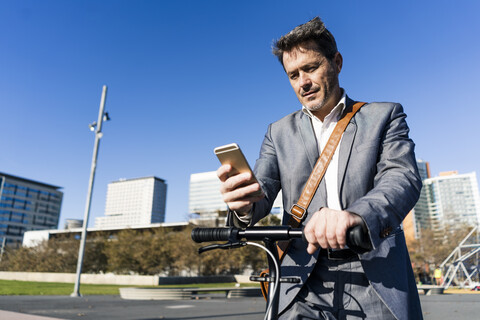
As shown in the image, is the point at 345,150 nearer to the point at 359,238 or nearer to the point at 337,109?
the point at 337,109

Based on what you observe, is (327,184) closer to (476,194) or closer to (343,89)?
(343,89)

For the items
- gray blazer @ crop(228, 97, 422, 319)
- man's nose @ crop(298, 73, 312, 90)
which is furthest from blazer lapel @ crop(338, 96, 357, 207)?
man's nose @ crop(298, 73, 312, 90)

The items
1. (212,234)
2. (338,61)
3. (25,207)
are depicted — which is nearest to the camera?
(212,234)

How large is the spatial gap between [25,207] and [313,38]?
155605 millimetres

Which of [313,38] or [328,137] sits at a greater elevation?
[313,38]

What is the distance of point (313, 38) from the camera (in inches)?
75.2

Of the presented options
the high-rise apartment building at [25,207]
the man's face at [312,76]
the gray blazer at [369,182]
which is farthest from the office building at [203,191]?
the man's face at [312,76]

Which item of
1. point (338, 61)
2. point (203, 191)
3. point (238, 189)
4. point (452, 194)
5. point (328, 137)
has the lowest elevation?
point (238, 189)

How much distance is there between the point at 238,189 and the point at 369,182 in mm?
675

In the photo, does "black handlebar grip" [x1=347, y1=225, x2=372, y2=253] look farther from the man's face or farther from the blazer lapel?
the man's face

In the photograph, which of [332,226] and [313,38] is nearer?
[332,226]

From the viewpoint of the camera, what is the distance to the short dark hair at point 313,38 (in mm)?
1905

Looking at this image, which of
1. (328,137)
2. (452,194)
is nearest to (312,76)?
(328,137)

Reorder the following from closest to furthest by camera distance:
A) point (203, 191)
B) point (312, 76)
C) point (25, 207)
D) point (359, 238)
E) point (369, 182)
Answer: point (359, 238) → point (369, 182) → point (312, 76) → point (25, 207) → point (203, 191)
